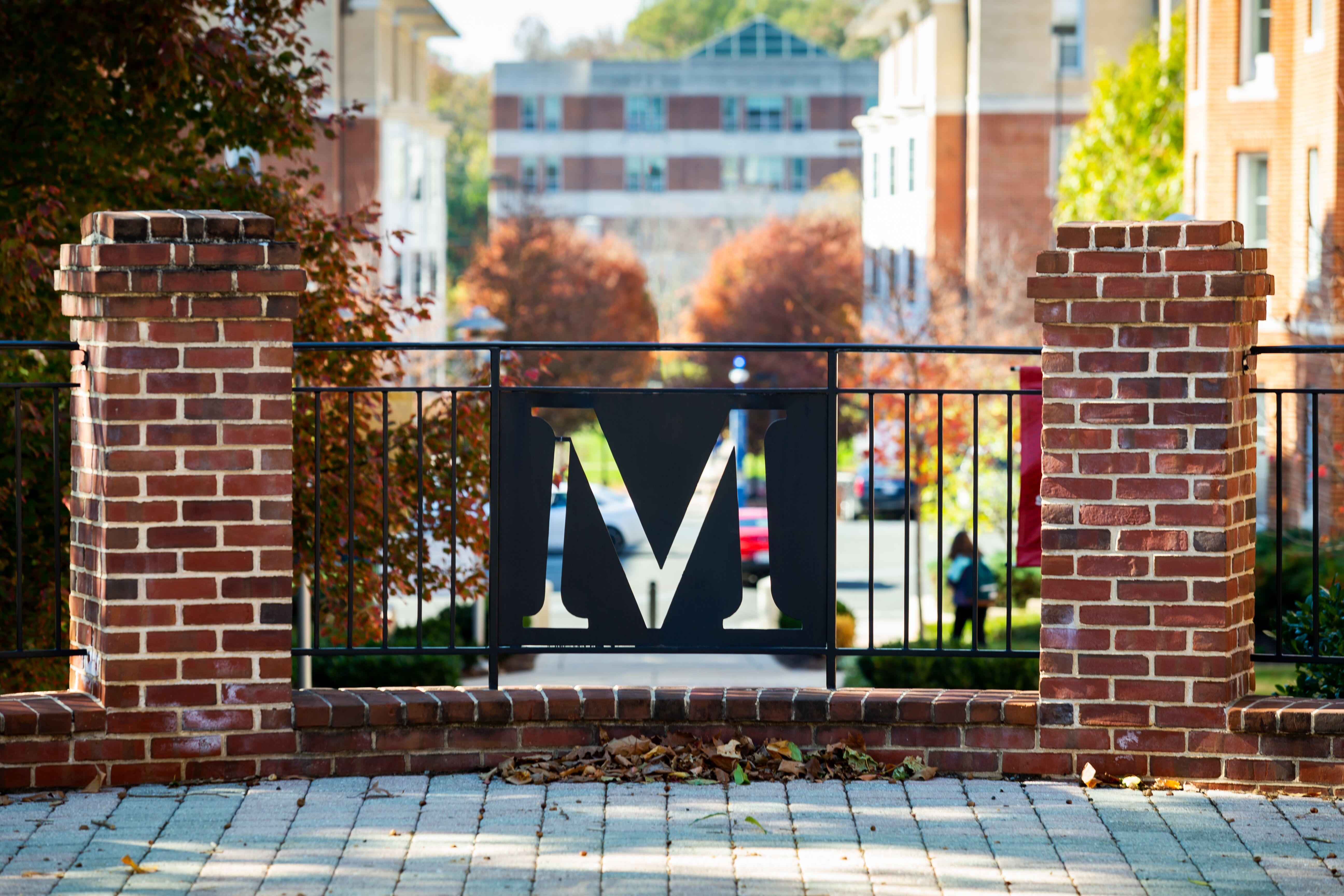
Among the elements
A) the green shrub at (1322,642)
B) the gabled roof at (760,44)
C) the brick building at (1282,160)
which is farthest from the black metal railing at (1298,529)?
the gabled roof at (760,44)

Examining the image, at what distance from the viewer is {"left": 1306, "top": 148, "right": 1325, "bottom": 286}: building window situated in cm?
2212

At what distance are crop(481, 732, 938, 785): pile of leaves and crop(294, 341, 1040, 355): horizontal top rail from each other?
4.44 ft

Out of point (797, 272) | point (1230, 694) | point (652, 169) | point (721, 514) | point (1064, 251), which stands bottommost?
point (1230, 694)

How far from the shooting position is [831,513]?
17.9ft

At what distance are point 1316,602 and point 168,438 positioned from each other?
157 inches

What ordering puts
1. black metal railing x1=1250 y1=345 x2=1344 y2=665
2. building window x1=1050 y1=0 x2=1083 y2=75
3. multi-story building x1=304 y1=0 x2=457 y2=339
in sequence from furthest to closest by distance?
building window x1=1050 y1=0 x2=1083 y2=75, multi-story building x1=304 y1=0 x2=457 y2=339, black metal railing x1=1250 y1=345 x2=1344 y2=665

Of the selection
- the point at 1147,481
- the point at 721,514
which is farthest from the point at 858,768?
the point at 1147,481

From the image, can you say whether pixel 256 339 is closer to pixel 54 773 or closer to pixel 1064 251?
pixel 54 773

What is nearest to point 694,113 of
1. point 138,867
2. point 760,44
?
point 760,44

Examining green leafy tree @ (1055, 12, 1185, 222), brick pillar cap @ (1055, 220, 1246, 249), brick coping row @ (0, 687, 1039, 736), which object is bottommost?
brick coping row @ (0, 687, 1039, 736)

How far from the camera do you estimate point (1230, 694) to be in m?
5.20

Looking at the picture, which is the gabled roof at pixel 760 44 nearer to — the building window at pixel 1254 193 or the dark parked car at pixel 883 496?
the dark parked car at pixel 883 496

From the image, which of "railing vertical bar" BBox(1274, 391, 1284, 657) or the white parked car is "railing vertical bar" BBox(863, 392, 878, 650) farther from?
the white parked car

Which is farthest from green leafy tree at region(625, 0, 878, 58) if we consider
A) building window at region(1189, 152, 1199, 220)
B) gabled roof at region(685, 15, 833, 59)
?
building window at region(1189, 152, 1199, 220)
